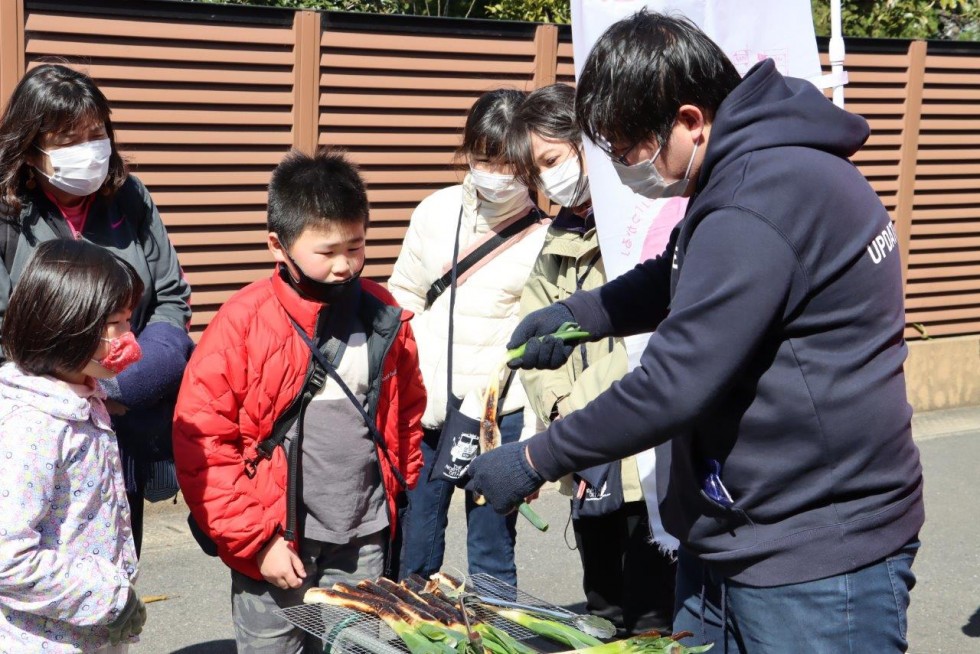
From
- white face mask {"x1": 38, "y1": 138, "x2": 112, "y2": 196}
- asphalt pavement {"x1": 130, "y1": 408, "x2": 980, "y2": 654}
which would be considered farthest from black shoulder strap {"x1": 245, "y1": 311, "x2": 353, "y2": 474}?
asphalt pavement {"x1": 130, "y1": 408, "x2": 980, "y2": 654}

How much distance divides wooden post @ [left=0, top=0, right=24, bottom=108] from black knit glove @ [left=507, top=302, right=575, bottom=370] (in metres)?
3.10

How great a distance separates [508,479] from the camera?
251 cm

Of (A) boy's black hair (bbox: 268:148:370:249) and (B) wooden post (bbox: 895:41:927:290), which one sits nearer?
(A) boy's black hair (bbox: 268:148:370:249)

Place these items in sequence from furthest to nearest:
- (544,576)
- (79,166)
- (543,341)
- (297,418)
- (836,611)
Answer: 1. (544,576)
2. (79,166)
3. (297,418)
4. (543,341)
5. (836,611)

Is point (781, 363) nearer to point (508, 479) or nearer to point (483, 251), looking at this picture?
point (508, 479)

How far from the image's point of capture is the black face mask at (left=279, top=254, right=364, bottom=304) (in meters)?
3.24

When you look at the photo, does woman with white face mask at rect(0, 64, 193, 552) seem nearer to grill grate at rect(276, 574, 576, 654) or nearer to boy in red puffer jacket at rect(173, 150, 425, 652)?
boy in red puffer jacket at rect(173, 150, 425, 652)

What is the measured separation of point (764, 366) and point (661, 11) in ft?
5.88

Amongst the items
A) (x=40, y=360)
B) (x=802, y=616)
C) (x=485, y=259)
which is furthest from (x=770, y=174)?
(x=485, y=259)

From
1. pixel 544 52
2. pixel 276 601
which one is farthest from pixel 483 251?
pixel 544 52

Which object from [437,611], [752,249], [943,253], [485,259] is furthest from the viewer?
[943,253]

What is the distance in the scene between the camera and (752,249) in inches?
88.0

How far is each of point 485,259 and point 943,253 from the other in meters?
5.08

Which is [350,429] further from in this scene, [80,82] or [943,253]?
[943,253]
